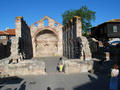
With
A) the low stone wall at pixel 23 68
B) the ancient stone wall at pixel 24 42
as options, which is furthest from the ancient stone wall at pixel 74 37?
the low stone wall at pixel 23 68

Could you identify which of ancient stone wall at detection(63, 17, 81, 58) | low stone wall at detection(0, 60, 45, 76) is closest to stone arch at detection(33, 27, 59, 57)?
ancient stone wall at detection(63, 17, 81, 58)

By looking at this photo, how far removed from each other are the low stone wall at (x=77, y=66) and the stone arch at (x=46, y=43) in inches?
734

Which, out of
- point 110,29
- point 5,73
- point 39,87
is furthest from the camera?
point 110,29

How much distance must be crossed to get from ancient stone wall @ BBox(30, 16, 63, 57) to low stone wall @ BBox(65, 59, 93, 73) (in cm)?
1849

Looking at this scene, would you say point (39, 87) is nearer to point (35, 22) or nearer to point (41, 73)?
point (41, 73)

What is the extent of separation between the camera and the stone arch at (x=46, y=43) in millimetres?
29281

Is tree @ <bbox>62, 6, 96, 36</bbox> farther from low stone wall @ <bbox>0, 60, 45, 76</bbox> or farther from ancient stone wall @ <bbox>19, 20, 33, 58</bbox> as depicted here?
low stone wall @ <bbox>0, 60, 45, 76</bbox>

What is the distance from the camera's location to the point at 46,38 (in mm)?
29797

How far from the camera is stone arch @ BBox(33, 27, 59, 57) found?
29.3m

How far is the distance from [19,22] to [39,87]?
1191 centimetres

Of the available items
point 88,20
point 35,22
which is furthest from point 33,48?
point 88,20

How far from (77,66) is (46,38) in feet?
65.5

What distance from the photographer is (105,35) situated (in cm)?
3316

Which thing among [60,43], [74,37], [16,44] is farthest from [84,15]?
[16,44]
